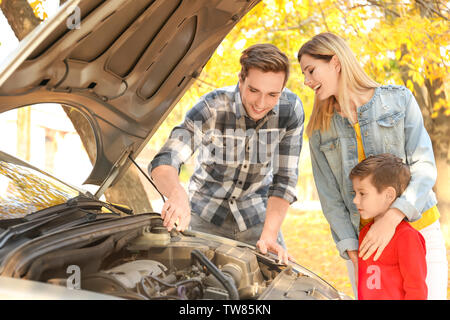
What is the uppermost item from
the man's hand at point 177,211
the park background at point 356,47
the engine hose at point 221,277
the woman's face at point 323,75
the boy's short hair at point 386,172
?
the park background at point 356,47

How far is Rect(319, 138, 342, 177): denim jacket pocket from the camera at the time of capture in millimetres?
2477

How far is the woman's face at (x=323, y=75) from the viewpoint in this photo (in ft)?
7.70

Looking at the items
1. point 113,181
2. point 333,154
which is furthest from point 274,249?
point 113,181

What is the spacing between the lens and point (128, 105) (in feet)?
8.57

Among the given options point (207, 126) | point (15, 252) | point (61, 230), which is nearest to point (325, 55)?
point (207, 126)

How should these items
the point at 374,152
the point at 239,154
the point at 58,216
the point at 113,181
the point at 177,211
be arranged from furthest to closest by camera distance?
the point at 239,154 < the point at 113,181 < the point at 374,152 < the point at 177,211 < the point at 58,216

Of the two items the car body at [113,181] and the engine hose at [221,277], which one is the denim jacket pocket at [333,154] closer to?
the car body at [113,181]

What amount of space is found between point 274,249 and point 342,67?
40.7 inches

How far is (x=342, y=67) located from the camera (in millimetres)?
2320

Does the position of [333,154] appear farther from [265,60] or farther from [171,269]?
[171,269]

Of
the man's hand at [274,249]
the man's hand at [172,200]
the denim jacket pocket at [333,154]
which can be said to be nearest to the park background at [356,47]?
the man's hand at [172,200]

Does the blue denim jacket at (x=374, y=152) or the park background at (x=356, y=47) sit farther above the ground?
the park background at (x=356, y=47)

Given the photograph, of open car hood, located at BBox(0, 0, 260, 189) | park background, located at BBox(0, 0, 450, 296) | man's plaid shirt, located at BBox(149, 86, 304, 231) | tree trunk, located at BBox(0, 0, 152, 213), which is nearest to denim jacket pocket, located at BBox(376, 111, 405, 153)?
man's plaid shirt, located at BBox(149, 86, 304, 231)

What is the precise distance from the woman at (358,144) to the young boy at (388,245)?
64mm
